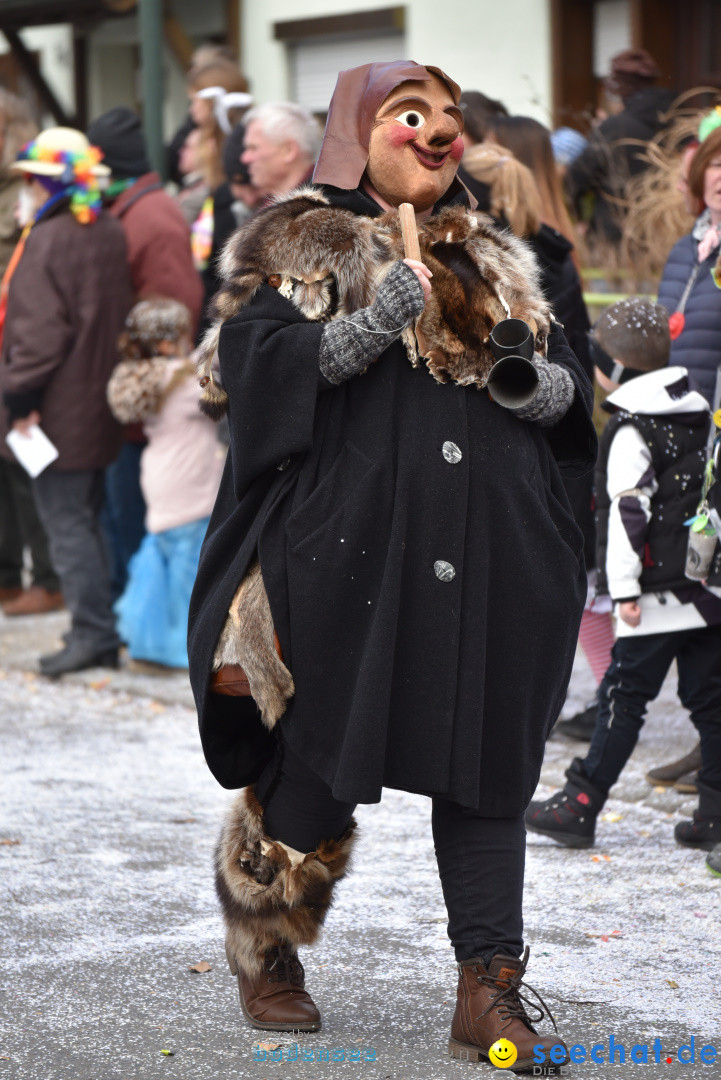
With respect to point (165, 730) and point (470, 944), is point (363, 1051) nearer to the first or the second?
point (470, 944)

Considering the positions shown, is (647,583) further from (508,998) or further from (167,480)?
(167,480)

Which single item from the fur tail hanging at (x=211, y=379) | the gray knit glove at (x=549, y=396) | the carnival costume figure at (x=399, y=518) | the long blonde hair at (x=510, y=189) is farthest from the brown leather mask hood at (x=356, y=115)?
the long blonde hair at (x=510, y=189)

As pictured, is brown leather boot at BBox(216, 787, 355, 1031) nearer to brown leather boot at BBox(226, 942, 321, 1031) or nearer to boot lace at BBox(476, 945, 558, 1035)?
brown leather boot at BBox(226, 942, 321, 1031)

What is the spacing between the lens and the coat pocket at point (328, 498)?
3068 millimetres

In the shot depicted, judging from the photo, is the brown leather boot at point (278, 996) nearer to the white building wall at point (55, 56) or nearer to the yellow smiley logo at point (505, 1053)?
the yellow smiley logo at point (505, 1053)

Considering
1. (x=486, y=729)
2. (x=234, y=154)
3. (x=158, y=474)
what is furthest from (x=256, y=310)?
(x=234, y=154)

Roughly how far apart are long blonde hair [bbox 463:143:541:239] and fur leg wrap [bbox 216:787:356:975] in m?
2.56

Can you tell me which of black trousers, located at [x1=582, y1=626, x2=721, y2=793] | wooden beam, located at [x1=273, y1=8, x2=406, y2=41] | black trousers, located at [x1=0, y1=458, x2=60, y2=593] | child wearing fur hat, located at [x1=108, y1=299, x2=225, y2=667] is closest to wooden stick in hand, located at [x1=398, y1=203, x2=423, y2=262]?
black trousers, located at [x1=582, y1=626, x2=721, y2=793]

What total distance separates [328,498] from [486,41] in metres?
10.3

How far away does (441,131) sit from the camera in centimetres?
312

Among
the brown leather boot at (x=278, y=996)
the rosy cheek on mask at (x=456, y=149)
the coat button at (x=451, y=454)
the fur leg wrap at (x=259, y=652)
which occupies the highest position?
the rosy cheek on mask at (x=456, y=149)

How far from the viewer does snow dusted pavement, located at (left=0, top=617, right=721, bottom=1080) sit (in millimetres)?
3236

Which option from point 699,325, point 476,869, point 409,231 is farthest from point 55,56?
point 476,869

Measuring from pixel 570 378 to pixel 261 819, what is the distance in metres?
1.13
